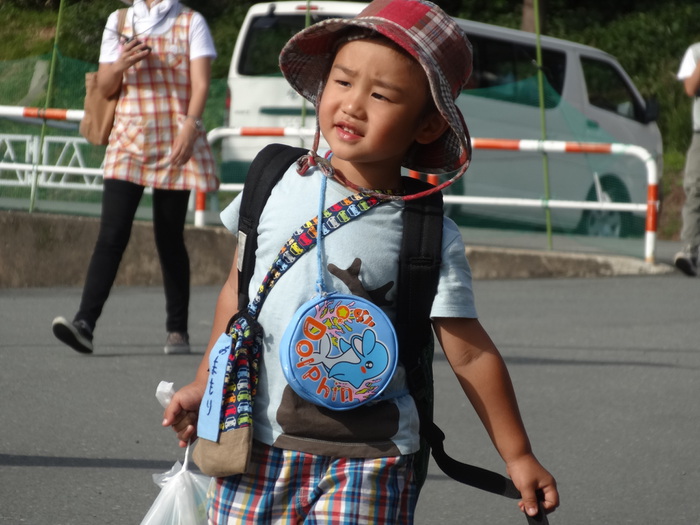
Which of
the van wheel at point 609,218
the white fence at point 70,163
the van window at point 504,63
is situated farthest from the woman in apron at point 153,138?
the van window at point 504,63

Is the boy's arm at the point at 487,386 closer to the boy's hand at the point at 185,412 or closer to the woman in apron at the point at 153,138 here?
the boy's hand at the point at 185,412

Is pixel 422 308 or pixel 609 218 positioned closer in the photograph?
pixel 422 308

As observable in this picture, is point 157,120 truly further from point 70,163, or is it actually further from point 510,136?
point 510,136

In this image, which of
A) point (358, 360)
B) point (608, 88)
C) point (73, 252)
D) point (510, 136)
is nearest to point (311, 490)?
point (358, 360)

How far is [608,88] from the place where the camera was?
14719 millimetres

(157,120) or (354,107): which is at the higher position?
(354,107)

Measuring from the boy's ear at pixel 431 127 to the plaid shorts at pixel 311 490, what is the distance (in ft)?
2.11

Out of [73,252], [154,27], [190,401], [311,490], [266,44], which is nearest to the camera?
[311,490]

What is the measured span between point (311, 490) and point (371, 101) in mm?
740

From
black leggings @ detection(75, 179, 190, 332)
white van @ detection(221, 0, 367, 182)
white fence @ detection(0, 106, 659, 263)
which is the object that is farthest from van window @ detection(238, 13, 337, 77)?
black leggings @ detection(75, 179, 190, 332)

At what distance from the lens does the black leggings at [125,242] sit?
6457 millimetres

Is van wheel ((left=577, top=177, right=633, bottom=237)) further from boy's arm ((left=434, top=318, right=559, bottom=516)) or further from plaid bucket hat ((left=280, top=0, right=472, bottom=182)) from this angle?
boy's arm ((left=434, top=318, right=559, bottom=516))

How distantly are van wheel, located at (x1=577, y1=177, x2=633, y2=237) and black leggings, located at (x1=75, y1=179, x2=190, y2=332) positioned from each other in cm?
523

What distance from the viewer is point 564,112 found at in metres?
11.7
